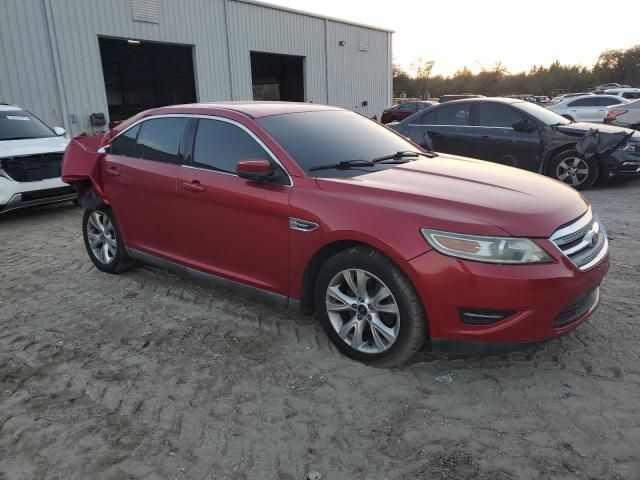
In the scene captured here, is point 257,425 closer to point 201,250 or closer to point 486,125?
point 201,250

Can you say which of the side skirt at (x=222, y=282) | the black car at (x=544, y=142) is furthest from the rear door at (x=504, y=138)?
the side skirt at (x=222, y=282)

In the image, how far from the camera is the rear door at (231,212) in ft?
11.6

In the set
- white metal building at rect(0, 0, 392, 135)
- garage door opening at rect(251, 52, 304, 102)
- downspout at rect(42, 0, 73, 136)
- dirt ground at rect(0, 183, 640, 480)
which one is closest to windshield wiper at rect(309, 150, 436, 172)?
dirt ground at rect(0, 183, 640, 480)

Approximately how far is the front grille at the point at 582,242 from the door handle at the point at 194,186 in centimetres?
249

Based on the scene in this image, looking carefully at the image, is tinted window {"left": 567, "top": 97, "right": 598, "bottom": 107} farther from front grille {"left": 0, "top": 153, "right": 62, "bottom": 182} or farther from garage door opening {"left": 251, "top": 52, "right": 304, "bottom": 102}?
front grille {"left": 0, "top": 153, "right": 62, "bottom": 182}

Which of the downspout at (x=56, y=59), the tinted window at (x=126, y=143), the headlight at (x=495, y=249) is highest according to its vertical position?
the downspout at (x=56, y=59)

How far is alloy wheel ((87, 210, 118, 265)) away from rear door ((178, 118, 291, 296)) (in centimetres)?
125

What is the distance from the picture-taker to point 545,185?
3549mm

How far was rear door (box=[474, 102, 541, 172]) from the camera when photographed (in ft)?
27.9

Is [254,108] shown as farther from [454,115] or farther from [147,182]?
[454,115]

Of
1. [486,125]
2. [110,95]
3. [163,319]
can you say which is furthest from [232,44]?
[110,95]

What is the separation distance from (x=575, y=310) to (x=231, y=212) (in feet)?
7.72

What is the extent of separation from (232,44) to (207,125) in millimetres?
13792

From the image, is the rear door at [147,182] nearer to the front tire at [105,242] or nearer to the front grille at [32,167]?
the front tire at [105,242]
